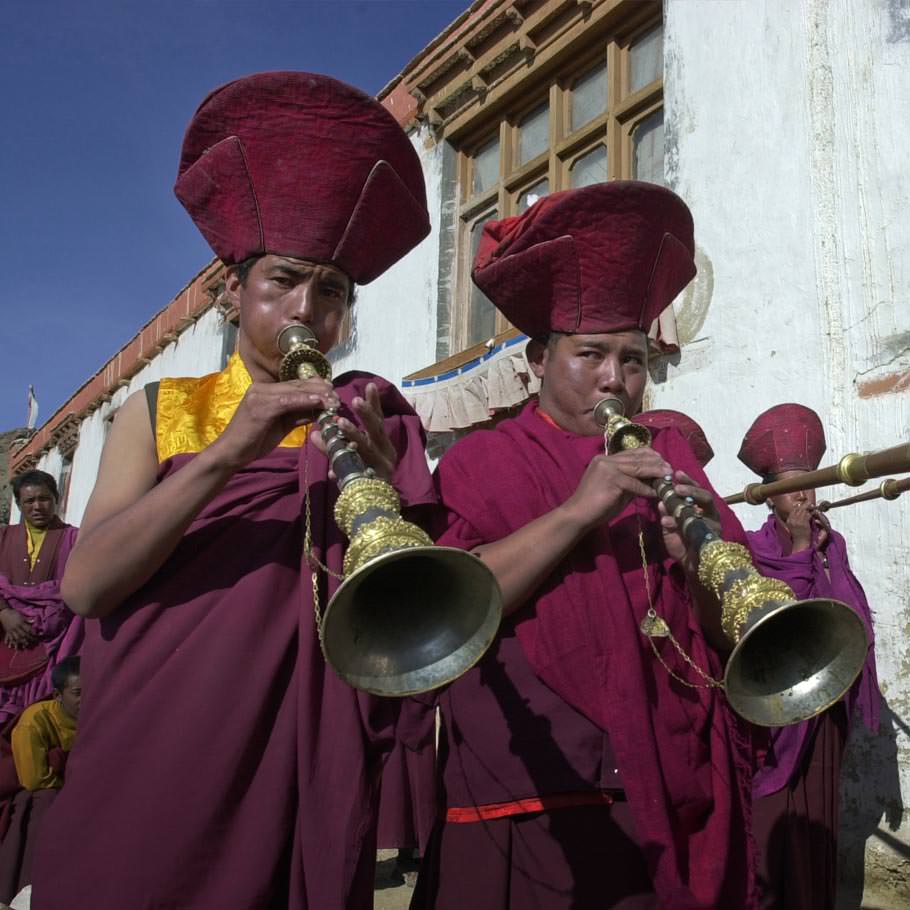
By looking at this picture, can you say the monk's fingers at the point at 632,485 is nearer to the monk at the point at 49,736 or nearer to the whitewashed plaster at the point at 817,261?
the whitewashed plaster at the point at 817,261

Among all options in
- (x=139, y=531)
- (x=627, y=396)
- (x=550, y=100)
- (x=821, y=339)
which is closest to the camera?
(x=139, y=531)

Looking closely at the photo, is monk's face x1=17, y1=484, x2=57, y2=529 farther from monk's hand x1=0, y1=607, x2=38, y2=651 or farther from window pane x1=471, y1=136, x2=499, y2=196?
window pane x1=471, y1=136, x2=499, y2=196

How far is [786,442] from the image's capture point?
11.8ft

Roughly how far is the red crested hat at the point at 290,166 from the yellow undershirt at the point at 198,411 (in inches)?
9.5

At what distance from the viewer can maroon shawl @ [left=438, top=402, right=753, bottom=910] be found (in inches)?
62.5

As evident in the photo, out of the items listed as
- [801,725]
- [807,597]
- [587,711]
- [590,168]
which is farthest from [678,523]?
[590,168]

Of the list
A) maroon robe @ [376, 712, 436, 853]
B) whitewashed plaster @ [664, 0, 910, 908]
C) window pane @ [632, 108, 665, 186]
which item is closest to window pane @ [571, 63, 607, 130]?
window pane @ [632, 108, 665, 186]

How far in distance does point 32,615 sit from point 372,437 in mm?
5148

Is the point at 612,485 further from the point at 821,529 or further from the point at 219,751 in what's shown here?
the point at 821,529

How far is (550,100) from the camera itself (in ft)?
21.7

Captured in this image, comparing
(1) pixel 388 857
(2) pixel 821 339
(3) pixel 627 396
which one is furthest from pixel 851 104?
(1) pixel 388 857

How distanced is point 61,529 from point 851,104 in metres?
5.86

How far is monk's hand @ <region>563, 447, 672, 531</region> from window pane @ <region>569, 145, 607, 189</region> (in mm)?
4692

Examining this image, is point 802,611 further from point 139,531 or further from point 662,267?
point 139,531
